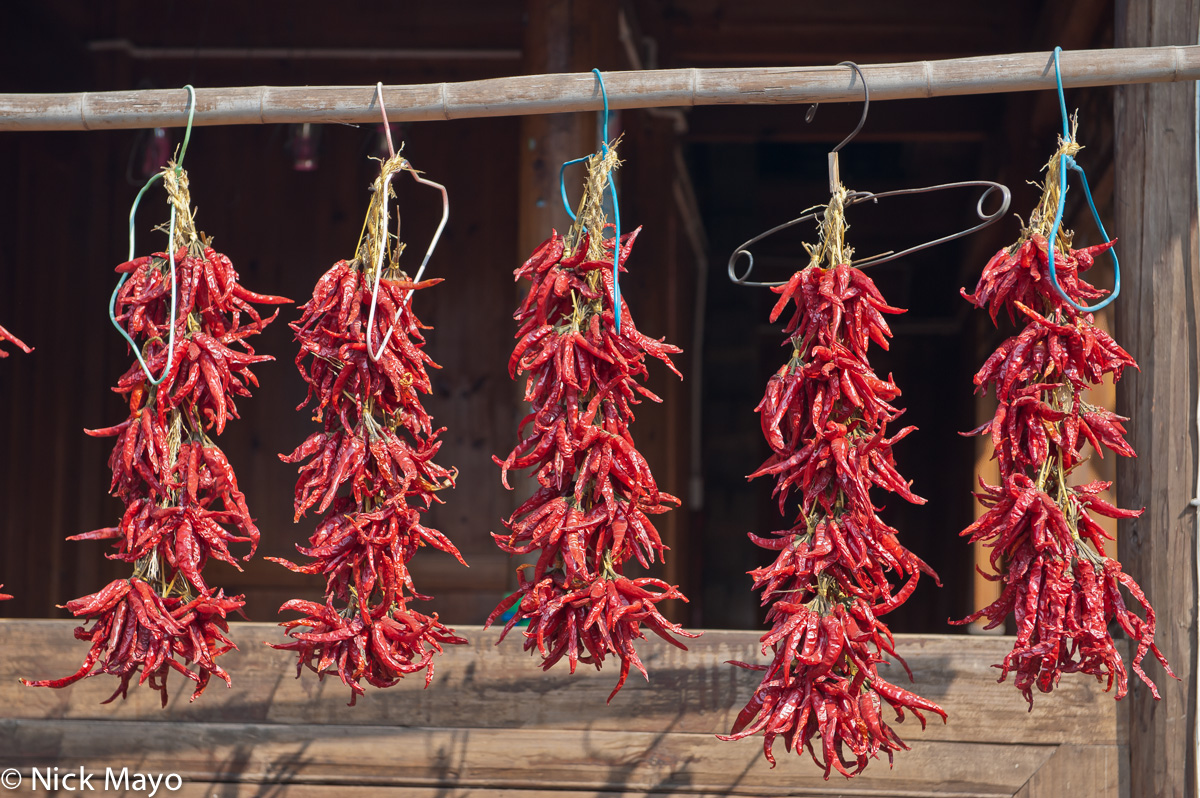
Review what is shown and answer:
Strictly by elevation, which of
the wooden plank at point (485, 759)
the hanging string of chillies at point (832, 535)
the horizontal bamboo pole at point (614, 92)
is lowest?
the wooden plank at point (485, 759)

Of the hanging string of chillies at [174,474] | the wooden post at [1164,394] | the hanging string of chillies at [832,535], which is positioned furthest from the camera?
the wooden post at [1164,394]

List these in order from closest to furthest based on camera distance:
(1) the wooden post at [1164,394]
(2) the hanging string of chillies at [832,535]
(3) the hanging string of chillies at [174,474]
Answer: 1. (2) the hanging string of chillies at [832,535]
2. (3) the hanging string of chillies at [174,474]
3. (1) the wooden post at [1164,394]

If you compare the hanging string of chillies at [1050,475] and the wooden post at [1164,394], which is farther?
the wooden post at [1164,394]

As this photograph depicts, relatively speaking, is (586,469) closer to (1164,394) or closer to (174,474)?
(174,474)

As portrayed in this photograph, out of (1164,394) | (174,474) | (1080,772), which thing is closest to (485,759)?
(174,474)

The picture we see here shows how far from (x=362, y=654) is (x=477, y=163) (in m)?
3.46

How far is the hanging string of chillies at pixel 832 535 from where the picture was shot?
204 centimetres

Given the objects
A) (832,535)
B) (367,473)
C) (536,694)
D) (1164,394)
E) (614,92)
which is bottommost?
(536,694)

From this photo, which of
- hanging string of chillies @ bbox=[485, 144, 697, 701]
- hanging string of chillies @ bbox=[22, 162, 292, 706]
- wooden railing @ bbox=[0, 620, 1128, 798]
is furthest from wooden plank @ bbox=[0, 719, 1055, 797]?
hanging string of chillies @ bbox=[485, 144, 697, 701]

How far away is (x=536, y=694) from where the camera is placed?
2.59m

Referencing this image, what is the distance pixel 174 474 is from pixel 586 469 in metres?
0.85

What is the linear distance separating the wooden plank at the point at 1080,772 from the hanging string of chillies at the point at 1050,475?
18.3 inches

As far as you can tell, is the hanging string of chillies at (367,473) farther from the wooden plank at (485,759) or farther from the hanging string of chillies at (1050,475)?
the hanging string of chillies at (1050,475)

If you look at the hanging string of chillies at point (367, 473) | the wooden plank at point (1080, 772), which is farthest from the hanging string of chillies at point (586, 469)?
the wooden plank at point (1080, 772)
